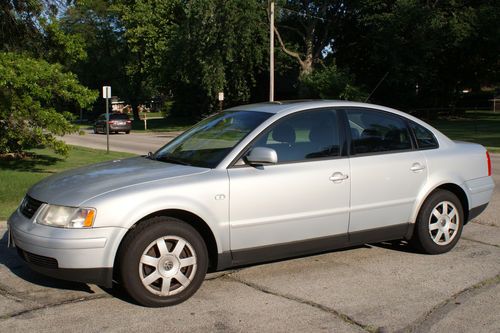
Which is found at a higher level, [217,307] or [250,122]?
[250,122]

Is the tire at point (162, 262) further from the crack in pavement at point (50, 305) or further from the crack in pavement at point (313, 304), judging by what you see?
the crack in pavement at point (313, 304)

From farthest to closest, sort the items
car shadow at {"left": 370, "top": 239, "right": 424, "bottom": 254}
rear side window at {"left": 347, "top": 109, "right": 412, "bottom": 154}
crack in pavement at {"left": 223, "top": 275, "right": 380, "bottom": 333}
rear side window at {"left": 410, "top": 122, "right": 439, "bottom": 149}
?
car shadow at {"left": 370, "top": 239, "right": 424, "bottom": 254}, rear side window at {"left": 410, "top": 122, "right": 439, "bottom": 149}, rear side window at {"left": 347, "top": 109, "right": 412, "bottom": 154}, crack in pavement at {"left": 223, "top": 275, "right": 380, "bottom": 333}

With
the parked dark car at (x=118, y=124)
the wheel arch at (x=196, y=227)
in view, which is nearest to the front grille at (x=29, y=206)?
the wheel arch at (x=196, y=227)

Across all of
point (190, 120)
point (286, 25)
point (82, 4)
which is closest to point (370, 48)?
point (286, 25)

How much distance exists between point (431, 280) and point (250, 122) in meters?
2.22

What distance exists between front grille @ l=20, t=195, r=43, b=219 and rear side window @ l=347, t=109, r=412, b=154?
2.90m

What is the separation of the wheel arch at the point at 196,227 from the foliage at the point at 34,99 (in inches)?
381

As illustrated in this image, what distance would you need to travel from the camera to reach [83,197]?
4.32 m

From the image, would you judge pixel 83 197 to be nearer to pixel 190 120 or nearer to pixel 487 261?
pixel 487 261

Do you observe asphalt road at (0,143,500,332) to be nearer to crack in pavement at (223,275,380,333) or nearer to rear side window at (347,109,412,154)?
crack in pavement at (223,275,380,333)

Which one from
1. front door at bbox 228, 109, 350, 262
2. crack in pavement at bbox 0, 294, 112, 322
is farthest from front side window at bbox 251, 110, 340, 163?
crack in pavement at bbox 0, 294, 112, 322

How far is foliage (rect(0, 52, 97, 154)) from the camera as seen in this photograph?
13062 mm

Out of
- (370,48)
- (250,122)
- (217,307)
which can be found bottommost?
(217,307)

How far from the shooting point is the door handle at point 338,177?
515 cm
